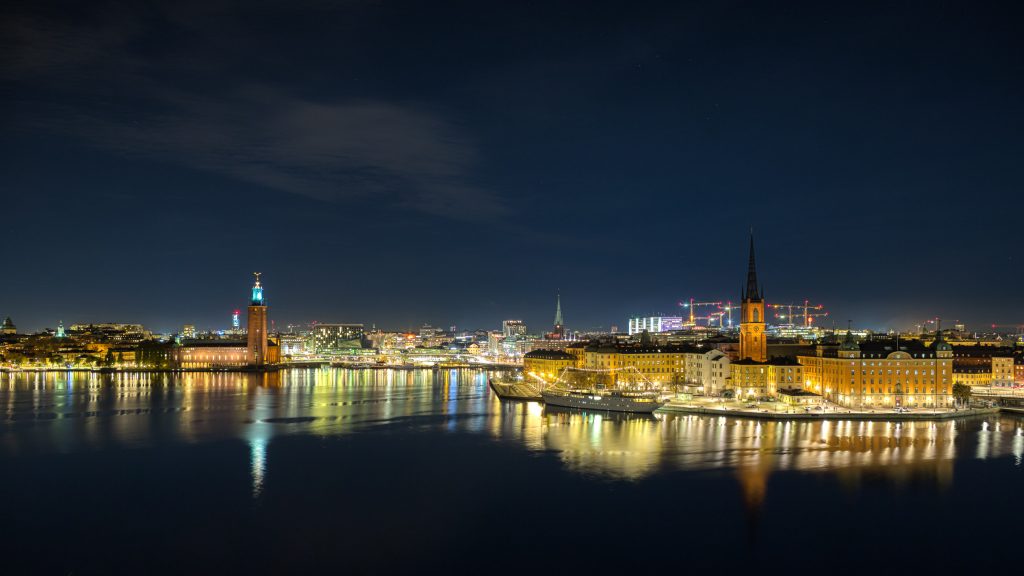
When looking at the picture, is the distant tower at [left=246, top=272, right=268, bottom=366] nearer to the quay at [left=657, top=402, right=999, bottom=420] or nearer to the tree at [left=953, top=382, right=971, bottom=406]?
the quay at [left=657, top=402, right=999, bottom=420]

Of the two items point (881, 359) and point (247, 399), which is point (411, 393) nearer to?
point (247, 399)

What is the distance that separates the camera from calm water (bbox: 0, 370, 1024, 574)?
945cm

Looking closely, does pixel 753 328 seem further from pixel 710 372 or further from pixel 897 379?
pixel 897 379

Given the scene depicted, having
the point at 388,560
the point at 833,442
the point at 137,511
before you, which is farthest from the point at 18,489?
the point at 833,442

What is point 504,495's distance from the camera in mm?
12094

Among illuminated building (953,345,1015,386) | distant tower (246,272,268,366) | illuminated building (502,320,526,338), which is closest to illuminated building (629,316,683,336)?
illuminated building (502,320,526,338)

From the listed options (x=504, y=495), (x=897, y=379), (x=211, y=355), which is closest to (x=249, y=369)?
(x=211, y=355)

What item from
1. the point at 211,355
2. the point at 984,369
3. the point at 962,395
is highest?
the point at 984,369

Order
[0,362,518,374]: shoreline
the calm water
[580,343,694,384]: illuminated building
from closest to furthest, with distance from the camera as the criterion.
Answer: the calm water, [580,343,694,384]: illuminated building, [0,362,518,374]: shoreline

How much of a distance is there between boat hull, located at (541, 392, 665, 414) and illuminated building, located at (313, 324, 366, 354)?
46011mm

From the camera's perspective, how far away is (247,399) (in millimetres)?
26062

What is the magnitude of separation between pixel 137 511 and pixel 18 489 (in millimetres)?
2690

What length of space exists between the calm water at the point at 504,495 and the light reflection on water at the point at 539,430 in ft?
0.31

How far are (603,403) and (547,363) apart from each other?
1154cm
